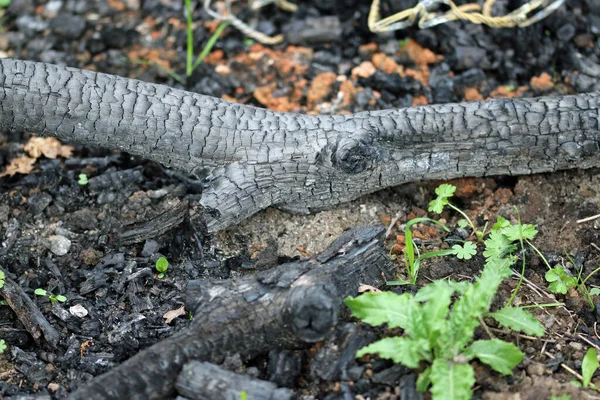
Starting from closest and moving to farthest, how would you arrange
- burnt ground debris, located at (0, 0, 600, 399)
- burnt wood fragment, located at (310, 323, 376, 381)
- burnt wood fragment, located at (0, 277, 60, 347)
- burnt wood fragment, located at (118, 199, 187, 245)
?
1. burnt wood fragment, located at (310, 323, 376, 381)
2. burnt ground debris, located at (0, 0, 600, 399)
3. burnt wood fragment, located at (0, 277, 60, 347)
4. burnt wood fragment, located at (118, 199, 187, 245)

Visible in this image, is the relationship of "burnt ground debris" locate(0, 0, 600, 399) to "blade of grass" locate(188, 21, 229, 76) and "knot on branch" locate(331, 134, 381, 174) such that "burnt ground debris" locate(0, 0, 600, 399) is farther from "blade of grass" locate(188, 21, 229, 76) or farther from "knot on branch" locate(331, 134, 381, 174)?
"knot on branch" locate(331, 134, 381, 174)

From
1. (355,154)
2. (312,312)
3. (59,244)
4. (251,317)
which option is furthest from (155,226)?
(312,312)

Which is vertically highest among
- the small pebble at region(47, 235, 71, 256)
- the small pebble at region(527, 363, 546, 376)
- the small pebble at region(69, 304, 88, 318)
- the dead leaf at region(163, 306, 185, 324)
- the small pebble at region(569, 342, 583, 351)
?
the small pebble at region(47, 235, 71, 256)

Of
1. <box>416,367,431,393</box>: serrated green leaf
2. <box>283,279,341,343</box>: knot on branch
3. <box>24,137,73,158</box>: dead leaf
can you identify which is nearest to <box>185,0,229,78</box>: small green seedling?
<box>24,137,73,158</box>: dead leaf

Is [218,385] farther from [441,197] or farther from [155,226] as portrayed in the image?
[441,197]

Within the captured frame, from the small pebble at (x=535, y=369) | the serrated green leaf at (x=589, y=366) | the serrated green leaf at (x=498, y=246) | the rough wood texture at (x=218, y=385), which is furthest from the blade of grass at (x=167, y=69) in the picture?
the serrated green leaf at (x=589, y=366)

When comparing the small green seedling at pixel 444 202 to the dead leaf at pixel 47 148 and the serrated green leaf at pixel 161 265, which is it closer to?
the serrated green leaf at pixel 161 265
